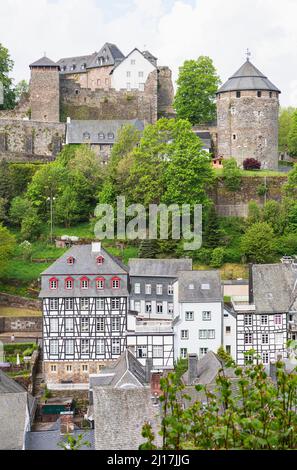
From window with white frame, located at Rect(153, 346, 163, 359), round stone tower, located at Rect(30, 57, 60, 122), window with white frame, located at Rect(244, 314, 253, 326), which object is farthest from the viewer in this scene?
round stone tower, located at Rect(30, 57, 60, 122)

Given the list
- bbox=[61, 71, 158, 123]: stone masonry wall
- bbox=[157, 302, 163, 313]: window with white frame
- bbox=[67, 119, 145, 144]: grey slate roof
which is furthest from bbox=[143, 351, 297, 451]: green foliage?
bbox=[61, 71, 158, 123]: stone masonry wall

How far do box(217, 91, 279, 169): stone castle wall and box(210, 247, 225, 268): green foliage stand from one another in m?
12.0

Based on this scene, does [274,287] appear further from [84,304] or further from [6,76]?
[6,76]

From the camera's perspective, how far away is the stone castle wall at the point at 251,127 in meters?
62.1

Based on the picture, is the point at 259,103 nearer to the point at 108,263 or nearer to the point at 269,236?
the point at 269,236

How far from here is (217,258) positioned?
5166cm

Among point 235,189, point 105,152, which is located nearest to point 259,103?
point 235,189

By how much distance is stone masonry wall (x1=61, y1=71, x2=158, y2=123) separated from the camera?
70.0 m

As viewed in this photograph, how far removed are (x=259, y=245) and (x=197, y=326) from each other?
32.8 feet

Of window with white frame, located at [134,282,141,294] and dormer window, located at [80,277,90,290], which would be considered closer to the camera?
dormer window, located at [80,277,90,290]

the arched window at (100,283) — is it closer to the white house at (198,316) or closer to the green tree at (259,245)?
the white house at (198,316)

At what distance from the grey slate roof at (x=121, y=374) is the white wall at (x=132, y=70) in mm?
36680

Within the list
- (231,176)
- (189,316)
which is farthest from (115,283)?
(231,176)

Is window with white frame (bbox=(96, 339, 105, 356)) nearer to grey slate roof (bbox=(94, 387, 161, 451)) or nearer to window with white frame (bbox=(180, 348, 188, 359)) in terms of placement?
window with white frame (bbox=(180, 348, 188, 359))
